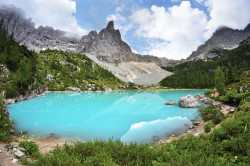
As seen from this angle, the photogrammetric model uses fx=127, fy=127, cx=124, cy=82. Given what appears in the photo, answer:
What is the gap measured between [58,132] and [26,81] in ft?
147

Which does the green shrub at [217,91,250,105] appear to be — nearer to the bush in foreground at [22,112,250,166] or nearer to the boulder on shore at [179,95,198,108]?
the boulder on shore at [179,95,198,108]

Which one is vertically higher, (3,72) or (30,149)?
(3,72)

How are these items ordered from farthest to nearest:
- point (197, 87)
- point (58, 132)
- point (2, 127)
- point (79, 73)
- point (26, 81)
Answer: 1. point (197, 87)
2. point (79, 73)
3. point (26, 81)
4. point (58, 132)
5. point (2, 127)

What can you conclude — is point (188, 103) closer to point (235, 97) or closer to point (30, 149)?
point (235, 97)

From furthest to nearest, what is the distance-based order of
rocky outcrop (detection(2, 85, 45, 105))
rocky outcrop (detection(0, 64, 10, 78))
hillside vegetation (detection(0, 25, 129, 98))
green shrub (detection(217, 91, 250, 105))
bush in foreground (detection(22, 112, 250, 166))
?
rocky outcrop (detection(0, 64, 10, 78)) → hillside vegetation (detection(0, 25, 129, 98)) → rocky outcrop (detection(2, 85, 45, 105)) → green shrub (detection(217, 91, 250, 105)) → bush in foreground (detection(22, 112, 250, 166))

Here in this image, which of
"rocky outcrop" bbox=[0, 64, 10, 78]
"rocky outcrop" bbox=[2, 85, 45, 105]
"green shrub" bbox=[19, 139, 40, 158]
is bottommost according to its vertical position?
"green shrub" bbox=[19, 139, 40, 158]

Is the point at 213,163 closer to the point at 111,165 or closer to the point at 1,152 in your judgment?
the point at 111,165

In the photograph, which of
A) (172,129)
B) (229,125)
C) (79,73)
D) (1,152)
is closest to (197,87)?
(79,73)

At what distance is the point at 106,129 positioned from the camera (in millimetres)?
22453

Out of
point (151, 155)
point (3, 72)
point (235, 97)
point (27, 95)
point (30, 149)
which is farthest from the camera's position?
point (27, 95)

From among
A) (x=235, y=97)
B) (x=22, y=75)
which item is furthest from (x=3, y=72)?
(x=235, y=97)

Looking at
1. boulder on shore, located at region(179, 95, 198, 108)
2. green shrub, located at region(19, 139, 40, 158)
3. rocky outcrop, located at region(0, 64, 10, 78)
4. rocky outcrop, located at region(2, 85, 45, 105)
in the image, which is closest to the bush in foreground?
green shrub, located at region(19, 139, 40, 158)

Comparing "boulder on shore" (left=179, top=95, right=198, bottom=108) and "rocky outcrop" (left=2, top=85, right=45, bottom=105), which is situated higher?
"rocky outcrop" (left=2, top=85, right=45, bottom=105)

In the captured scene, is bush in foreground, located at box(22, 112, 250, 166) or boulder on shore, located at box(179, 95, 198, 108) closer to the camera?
bush in foreground, located at box(22, 112, 250, 166)
